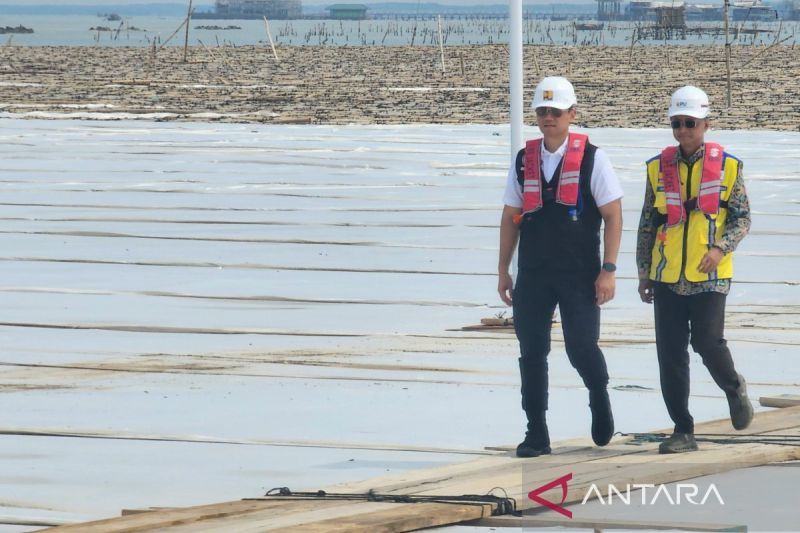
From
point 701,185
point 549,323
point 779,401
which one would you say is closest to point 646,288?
point 549,323

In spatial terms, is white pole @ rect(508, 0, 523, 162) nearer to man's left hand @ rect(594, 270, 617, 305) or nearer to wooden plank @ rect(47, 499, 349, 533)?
man's left hand @ rect(594, 270, 617, 305)

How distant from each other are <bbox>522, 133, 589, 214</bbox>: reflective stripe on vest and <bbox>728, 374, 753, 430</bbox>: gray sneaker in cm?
127

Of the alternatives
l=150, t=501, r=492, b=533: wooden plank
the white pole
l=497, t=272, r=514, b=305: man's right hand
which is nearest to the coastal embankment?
the white pole

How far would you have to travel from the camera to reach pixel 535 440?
27.0 feet

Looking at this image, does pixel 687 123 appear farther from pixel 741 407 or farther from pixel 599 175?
pixel 741 407

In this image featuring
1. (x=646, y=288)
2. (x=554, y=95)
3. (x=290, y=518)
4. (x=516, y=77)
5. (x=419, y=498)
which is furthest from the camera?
(x=516, y=77)

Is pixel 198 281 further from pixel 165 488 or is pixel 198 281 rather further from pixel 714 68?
pixel 714 68

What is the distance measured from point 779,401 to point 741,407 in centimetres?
124

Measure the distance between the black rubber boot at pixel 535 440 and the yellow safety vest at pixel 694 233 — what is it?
0.90 m

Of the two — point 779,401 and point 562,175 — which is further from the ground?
point 562,175

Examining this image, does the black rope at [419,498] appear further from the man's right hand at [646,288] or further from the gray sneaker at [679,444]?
the man's right hand at [646,288]

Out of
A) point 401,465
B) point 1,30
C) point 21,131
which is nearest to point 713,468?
point 401,465

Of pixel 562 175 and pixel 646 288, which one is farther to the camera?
pixel 646 288

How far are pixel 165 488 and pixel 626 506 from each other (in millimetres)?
2229
